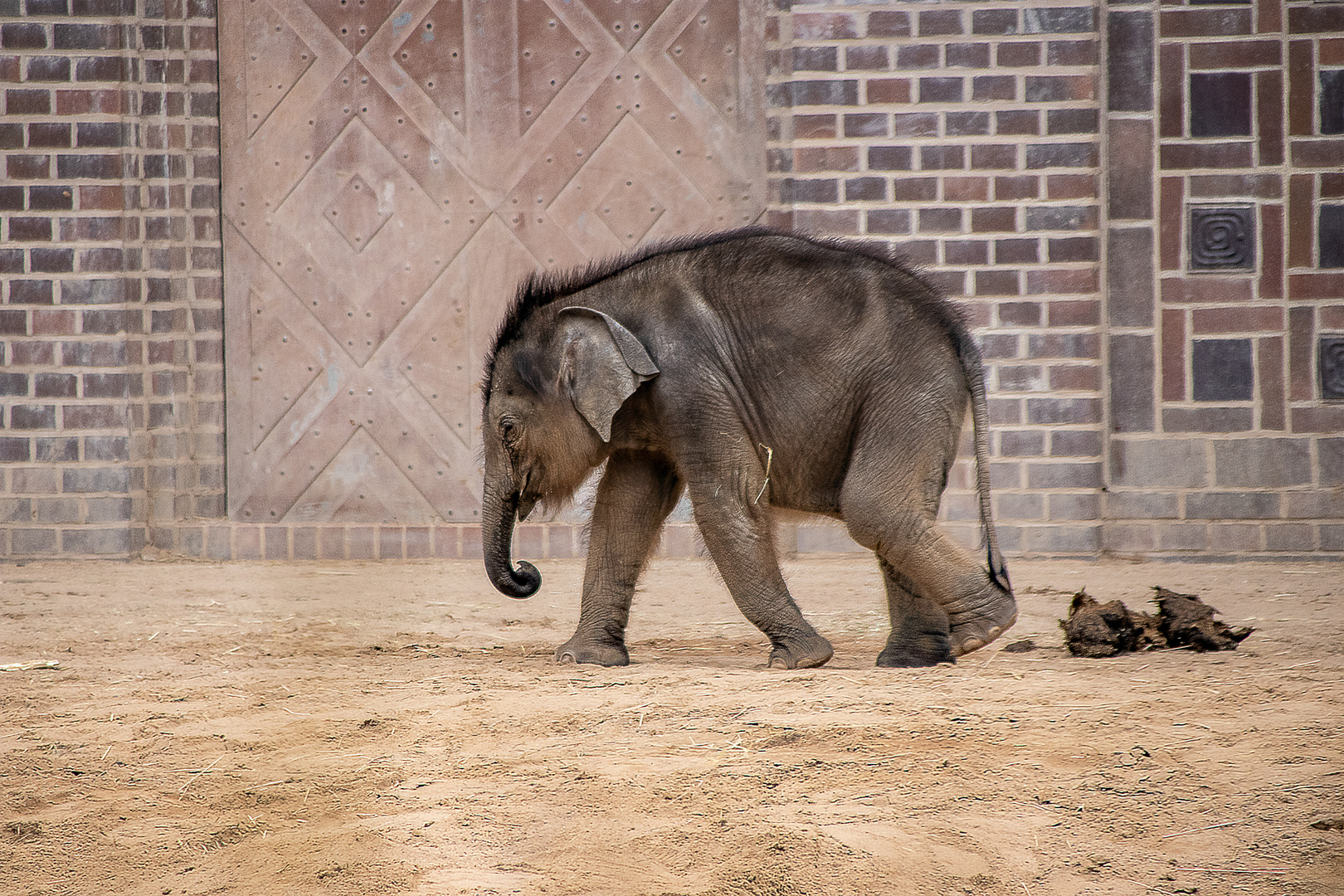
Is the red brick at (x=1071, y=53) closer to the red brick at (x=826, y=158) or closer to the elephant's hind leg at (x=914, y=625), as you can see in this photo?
the red brick at (x=826, y=158)

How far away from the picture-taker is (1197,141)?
6480 millimetres

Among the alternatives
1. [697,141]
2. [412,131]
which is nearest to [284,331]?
[412,131]

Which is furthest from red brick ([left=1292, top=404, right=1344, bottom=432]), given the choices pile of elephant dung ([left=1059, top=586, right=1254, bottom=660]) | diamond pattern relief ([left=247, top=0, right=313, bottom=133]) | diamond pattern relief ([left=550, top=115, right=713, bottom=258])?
diamond pattern relief ([left=247, top=0, right=313, bottom=133])

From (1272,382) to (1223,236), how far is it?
823 millimetres

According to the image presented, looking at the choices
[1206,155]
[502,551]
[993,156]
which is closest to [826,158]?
[993,156]

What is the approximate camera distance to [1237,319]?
6508mm

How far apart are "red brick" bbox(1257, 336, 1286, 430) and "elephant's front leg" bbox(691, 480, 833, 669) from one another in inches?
148

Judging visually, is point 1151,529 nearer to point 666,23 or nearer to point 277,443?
point 666,23

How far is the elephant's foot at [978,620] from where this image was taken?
389 centimetres

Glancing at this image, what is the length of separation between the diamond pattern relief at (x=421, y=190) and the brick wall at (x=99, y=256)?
278mm

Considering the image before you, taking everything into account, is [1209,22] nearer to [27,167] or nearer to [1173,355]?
[1173,355]

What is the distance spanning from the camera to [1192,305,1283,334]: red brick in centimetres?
649

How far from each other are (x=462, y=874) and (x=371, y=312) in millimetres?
5217

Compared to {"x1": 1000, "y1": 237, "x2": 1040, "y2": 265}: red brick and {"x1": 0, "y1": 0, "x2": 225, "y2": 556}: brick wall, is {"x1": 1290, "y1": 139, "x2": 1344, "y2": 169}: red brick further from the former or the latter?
{"x1": 0, "y1": 0, "x2": 225, "y2": 556}: brick wall
